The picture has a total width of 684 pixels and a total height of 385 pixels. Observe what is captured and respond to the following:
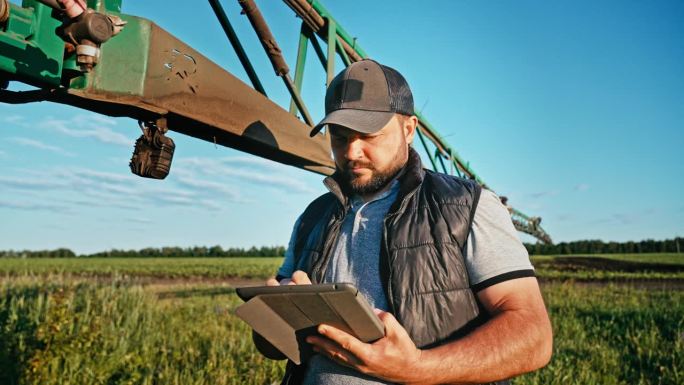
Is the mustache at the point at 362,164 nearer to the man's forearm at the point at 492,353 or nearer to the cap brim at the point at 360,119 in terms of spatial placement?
the cap brim at the point at 360,119

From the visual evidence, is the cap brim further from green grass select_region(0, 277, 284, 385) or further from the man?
green grass select_region(0, 277, 284, 385)

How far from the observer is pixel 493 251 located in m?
1.39

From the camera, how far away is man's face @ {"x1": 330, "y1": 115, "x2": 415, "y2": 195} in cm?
166

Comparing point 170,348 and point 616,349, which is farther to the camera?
point 616,349

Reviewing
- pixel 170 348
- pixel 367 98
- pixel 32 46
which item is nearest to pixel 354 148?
pixel 367 98

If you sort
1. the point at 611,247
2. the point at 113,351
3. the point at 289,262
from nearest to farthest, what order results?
the point at 289,262, the point at 113,351, the point at 611,247

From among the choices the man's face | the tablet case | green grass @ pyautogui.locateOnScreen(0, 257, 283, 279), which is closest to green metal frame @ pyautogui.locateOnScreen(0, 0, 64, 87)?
the tablet case

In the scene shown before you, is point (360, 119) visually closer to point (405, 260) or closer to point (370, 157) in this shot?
point (370, 157)

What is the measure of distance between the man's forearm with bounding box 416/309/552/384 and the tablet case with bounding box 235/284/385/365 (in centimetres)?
19

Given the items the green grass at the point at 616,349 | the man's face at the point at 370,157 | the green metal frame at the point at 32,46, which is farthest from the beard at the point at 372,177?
the green grass at the point at 616,349

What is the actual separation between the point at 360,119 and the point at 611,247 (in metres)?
71.8

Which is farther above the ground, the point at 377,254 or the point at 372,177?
the point at 372,177

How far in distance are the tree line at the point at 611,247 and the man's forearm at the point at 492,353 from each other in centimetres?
5941

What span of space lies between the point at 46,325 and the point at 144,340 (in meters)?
0.98
